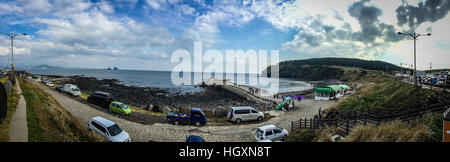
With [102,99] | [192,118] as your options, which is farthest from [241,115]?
[102,99]

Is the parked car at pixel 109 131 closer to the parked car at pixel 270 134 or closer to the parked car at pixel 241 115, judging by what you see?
the parked car at pixel 270 134

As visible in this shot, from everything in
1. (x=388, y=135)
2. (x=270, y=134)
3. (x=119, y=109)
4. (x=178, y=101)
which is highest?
(x=388, y=135)

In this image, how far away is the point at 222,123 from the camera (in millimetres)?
17812

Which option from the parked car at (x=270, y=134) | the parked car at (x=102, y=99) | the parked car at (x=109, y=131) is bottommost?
the parked car at (x=270, y=134)

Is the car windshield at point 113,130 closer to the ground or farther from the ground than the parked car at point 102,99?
closer to the ground

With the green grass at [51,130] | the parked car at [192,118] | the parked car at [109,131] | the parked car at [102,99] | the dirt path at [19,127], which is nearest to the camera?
the dirt path at [19,127]

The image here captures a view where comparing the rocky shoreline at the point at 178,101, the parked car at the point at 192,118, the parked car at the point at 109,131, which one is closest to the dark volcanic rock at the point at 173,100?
the rocky shoreline at the point at 178,101

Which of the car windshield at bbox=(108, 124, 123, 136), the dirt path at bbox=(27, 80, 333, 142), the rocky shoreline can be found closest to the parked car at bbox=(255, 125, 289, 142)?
the dirt path at bbox=(27, 80, 333, 142)

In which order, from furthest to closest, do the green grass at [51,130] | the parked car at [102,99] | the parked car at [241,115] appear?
the parked car at [102,99], the parked car at [241,115], the green grass at [51,130]

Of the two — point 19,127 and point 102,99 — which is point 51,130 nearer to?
point 19,127

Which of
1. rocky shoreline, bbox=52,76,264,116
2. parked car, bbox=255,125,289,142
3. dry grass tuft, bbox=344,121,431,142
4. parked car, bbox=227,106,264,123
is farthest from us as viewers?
rocky shoreline, bbox=52,76,264,116

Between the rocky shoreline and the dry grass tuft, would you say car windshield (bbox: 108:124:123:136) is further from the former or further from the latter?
the dry grass tuft

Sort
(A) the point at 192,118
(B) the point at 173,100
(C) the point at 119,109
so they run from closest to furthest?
(A) the point at 192,118, (C) the point at 119,109, (B) the point at 173,100
